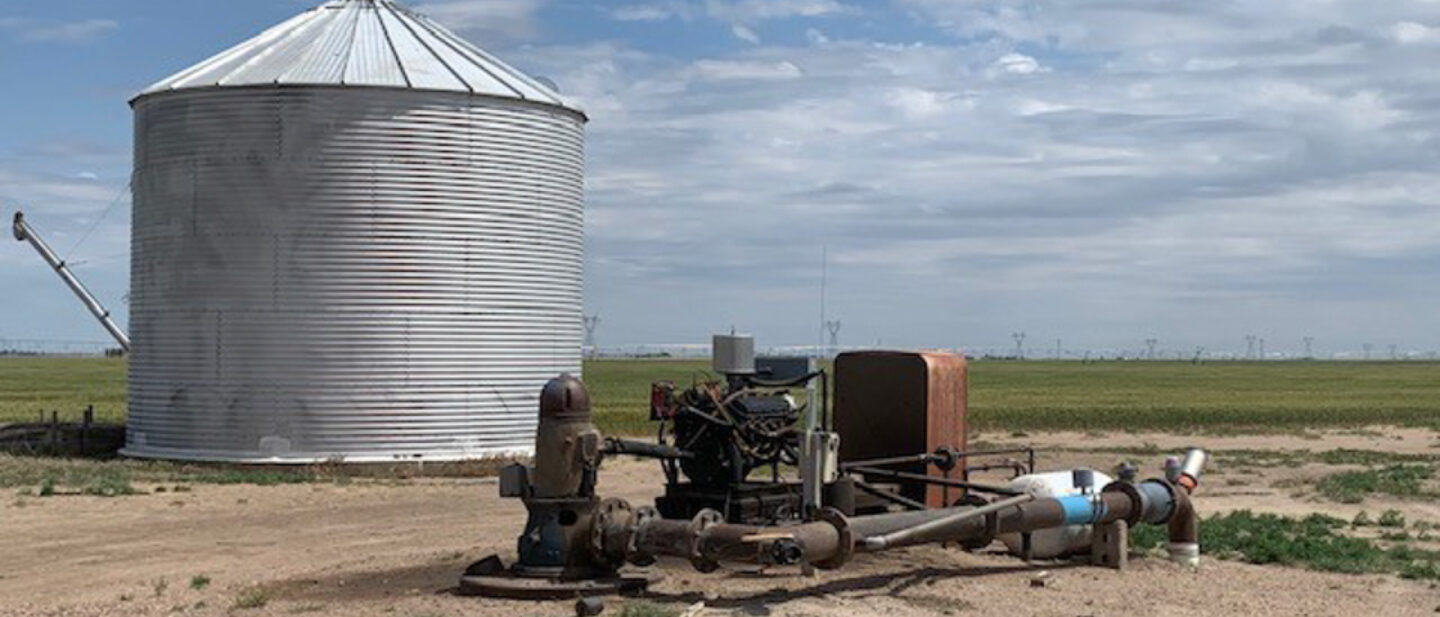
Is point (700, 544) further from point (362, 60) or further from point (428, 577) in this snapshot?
point (362, 60)

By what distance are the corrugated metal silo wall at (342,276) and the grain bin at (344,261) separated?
0.03 meters

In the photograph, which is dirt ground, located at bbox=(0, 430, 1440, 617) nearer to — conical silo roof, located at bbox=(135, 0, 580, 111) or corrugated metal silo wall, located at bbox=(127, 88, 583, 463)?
corrugated metal silo wall, located at bbox=(127, 88, 583, 463)

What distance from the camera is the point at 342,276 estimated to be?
93.2 ft

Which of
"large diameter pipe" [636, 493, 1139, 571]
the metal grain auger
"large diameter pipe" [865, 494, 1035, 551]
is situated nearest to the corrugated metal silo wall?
the metal grain auger

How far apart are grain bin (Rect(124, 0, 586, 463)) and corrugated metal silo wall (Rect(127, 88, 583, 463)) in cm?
3

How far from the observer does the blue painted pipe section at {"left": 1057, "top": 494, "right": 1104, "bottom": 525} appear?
47.0 feet

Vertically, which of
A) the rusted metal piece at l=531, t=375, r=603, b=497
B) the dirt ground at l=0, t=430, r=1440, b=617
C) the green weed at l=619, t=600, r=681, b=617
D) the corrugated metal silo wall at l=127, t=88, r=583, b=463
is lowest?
the dirt ground at l=0, t=430, r=1440, b=617

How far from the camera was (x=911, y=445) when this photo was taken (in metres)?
16.8

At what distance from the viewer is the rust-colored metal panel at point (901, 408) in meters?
16.7

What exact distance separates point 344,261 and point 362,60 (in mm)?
3889

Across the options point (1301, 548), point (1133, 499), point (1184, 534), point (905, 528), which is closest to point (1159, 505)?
point (1133, 499)

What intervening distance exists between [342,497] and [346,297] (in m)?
5.08

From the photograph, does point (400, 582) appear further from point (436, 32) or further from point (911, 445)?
point (436, 32)

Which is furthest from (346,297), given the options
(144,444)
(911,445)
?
(911,445)
